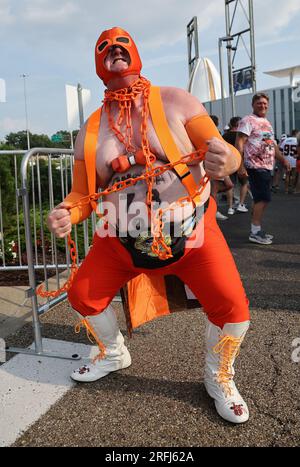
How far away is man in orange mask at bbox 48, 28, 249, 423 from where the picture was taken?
203 cm

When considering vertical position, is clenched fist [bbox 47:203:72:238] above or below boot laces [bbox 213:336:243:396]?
above

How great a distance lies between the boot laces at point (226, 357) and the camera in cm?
211

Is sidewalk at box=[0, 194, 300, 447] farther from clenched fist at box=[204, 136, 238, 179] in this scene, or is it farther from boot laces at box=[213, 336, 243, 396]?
clenched fist at box=[204, 136, 238, 179]

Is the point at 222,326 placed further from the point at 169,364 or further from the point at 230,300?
the point at 169,364

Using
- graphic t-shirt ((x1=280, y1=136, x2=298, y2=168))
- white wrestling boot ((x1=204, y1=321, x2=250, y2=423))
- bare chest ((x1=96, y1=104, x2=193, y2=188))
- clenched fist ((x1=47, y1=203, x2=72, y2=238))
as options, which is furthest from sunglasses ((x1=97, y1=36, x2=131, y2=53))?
graphic t-shirt ((x1=280, y1=136, x2=298, y2=168))

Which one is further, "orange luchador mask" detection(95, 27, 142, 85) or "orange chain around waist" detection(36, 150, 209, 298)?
"orange luchador mask" detection(95, 27, 142, 85)

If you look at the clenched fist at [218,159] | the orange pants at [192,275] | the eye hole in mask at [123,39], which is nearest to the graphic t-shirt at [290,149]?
the orange pants at [192,275]

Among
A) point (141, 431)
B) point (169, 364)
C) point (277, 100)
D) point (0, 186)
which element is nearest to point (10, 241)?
point (0, 186)

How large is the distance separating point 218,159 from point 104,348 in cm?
129

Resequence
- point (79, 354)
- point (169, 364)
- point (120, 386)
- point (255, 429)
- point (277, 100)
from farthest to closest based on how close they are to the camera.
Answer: point (277, 100)
point (79, 354)
point (169, 364)
point (120, 386)
point (255, 429)

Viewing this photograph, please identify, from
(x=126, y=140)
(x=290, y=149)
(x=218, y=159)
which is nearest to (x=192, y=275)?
(x=218, y=159)

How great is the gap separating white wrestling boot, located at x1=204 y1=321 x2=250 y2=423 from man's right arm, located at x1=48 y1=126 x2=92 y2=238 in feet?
2.81
